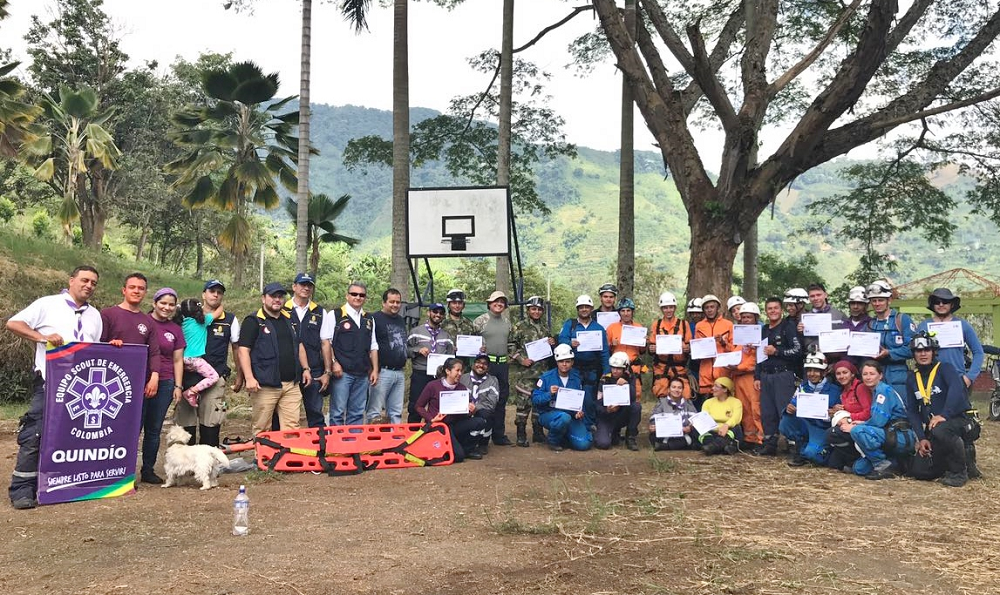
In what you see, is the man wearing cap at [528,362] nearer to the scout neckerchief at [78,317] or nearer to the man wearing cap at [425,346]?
the man wearing cap at [425,346]

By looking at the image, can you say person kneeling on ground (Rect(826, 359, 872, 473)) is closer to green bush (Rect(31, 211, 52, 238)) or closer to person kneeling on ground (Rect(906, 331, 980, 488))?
person kneeling on ground (Rect(906, 331, 980, 488))

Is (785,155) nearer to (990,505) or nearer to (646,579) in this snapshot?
(990,505)

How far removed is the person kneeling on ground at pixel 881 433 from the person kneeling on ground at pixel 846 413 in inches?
4.6

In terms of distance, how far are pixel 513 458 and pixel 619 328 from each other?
2.18 meters

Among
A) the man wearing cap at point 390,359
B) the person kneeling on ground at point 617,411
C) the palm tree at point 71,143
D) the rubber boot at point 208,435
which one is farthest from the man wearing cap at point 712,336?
the palm tree at point 71,143

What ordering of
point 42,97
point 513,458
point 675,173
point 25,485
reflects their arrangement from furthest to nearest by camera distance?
point 42,97, point 675,173, point 513,458, point 25,485

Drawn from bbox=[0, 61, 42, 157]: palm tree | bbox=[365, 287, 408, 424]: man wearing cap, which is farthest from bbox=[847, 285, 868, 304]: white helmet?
bbox=[0, 61, 42, 157]: palm tree

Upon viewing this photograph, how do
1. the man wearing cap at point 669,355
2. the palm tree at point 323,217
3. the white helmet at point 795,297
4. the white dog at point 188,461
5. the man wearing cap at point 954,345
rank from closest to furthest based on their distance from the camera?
the white dog at point 188,461 → the man wearing cap at point 954,345 → the white helmet at point 795,297 → the man wearing cap at point 669,355 → the palm tree at point 323,217

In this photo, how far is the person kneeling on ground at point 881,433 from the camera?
7.62 m

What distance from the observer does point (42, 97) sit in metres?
27.5

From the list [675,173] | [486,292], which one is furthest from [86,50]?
[675,173]

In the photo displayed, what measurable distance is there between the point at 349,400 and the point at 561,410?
246 centimetres

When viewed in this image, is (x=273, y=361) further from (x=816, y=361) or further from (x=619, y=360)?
(x=816, y=361)

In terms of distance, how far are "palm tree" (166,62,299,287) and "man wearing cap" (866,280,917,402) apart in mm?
14785
